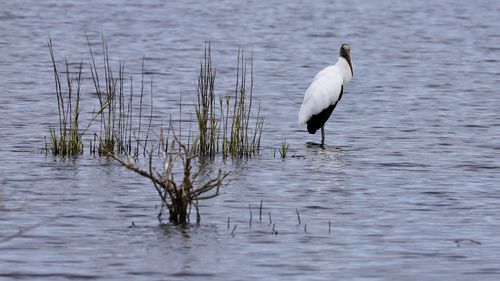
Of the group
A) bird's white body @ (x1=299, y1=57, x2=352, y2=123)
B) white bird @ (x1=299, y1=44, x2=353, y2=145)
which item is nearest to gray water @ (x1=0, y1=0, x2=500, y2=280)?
white bird @ (x1=299, y1=44, x2=353, y2=145)

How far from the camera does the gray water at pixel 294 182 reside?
1009cm

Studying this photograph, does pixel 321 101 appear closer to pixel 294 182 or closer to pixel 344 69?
pixel 344 69

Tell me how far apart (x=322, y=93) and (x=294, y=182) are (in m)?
3.67

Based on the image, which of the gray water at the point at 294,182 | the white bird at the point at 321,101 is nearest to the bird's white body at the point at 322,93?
the white bird at the point at 321,101

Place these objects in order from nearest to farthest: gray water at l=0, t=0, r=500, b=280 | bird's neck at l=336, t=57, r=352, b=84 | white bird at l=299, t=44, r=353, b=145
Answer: gray water at l=0, t=0, r=500, b=280, white bird at l=299, t=44, r=353, b=145, bird's neck at l=336, t=57, r=352, b=84

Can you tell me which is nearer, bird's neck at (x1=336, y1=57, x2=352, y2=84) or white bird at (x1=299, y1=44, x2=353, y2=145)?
white bird at (x1=299, y1=44, x2=353, y2=145)

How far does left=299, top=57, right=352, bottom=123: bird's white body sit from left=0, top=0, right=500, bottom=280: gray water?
47 cm

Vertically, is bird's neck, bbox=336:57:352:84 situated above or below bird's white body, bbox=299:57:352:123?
above

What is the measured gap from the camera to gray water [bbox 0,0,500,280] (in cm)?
1009

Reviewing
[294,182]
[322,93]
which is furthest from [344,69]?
[294,182]

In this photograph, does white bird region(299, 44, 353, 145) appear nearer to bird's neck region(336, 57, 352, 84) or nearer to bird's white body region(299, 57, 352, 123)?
bird's white body region(299, 57, 352, 123)

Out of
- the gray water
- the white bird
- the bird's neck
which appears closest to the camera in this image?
the gray water

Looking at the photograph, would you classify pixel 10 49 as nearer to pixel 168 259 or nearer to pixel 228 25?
pixel 228 25

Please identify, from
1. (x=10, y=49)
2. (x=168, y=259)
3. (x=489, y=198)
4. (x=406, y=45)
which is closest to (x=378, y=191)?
(x=489, y=198)
